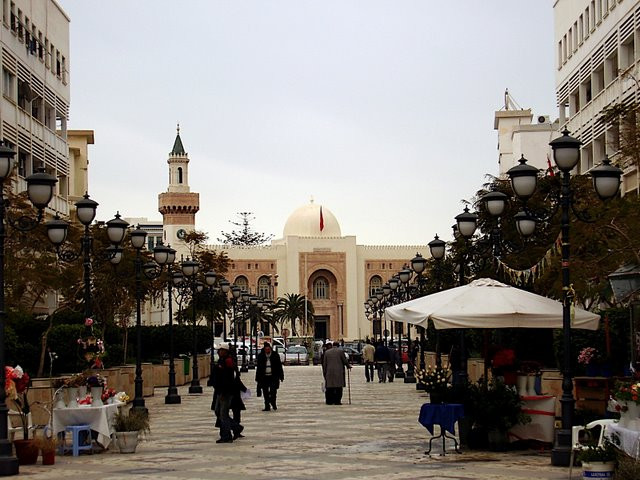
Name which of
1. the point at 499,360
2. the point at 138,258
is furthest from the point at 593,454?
the point at 138,258

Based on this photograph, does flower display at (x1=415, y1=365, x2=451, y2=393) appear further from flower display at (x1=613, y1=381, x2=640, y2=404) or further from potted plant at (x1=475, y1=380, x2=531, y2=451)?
flower display at (x1=613, y1=381, x2=640, y2=404)

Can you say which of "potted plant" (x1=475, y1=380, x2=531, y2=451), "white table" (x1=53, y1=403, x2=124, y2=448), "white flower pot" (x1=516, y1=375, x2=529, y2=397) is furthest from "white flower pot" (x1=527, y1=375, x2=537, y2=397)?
"white table" (x1=53, y1=403, x2=124, y2=448)

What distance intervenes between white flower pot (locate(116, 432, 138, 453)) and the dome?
106 m

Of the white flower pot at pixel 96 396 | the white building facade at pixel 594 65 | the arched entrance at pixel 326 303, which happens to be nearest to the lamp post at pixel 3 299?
the white flower pot at pixel 96 396

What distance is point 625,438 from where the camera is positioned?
12.6m

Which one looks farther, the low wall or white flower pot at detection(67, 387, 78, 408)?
the low wall

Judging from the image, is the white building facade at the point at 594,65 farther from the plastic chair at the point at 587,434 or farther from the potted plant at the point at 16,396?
the potted plant at the point at 16,396

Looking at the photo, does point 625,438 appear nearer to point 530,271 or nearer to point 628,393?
point 628,393

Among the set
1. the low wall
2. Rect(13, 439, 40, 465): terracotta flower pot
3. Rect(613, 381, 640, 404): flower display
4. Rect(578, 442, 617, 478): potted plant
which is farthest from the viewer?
the low wall

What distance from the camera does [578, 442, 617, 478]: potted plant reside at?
485 inches

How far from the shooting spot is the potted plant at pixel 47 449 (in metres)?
16.3

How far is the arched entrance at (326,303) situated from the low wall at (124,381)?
68.6 m

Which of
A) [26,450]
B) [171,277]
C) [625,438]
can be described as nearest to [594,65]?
[171,277]

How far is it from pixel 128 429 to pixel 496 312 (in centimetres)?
568
